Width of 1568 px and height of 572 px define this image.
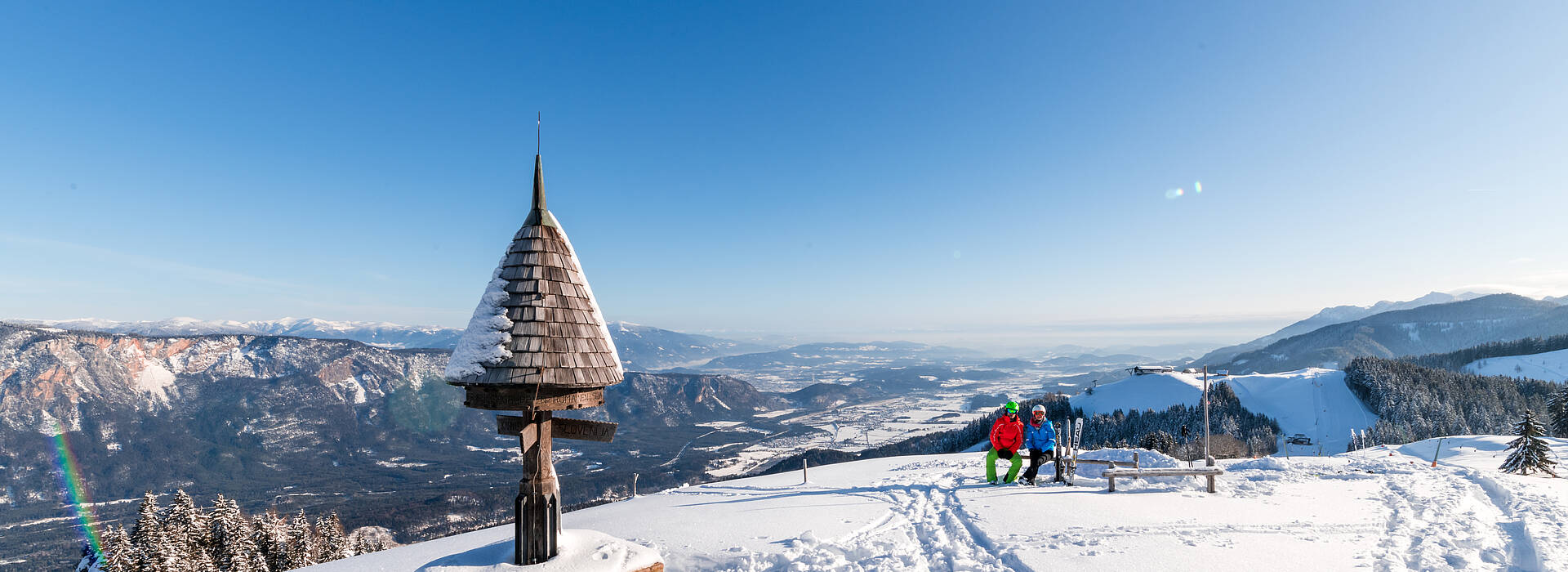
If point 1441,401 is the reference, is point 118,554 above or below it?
above

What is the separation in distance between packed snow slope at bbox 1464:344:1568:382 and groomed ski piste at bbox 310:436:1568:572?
223m

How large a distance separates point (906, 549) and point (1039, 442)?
6757 millimetres

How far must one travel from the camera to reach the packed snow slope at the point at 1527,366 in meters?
150

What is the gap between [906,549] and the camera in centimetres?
974

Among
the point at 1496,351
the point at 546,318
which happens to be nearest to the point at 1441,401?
the point at 1496,351

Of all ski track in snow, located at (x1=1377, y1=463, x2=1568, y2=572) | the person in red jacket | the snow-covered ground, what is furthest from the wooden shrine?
the snow-covered ground

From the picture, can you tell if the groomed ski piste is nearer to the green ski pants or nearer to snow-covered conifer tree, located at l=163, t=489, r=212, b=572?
the green ski pants

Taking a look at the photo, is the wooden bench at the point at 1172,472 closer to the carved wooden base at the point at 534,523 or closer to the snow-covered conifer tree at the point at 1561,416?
the carved wooden base at the point at 534,523

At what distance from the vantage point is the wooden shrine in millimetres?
7328

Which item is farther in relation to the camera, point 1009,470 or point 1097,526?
point 1009,470

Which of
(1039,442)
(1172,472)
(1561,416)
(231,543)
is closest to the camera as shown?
(1172,472)

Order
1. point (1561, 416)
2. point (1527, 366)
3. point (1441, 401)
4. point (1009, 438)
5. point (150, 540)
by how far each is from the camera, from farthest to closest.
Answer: point (1527, 366) → point (1441, 401) → point (1561, 416) → point (150, 540) → point (1009, 438)

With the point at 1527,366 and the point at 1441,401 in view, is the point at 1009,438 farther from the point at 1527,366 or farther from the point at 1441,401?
the point at 1527,366

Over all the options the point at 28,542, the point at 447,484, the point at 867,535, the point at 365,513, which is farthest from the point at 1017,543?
the point at 28,542
